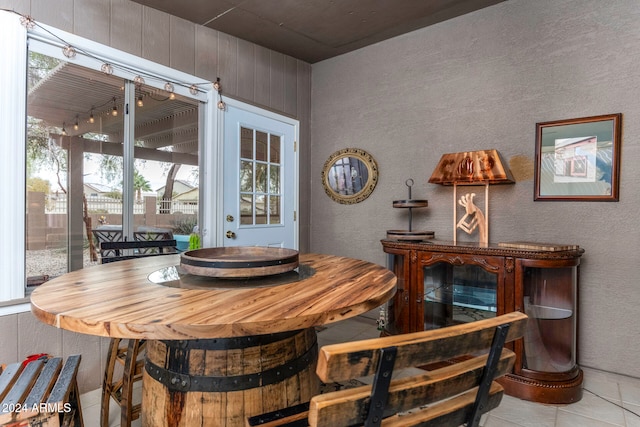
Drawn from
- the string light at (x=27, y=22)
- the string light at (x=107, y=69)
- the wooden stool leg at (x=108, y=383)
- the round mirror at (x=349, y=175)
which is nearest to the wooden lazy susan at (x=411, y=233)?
the round mirror at (x=349, y=175)

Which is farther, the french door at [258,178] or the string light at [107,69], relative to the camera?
the french door at [258,178]

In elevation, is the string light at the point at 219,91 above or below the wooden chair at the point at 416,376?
above

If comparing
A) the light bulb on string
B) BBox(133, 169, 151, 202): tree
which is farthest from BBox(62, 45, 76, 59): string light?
BBox(133, 169, 151, 202): tree

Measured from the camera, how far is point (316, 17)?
2.84 metres

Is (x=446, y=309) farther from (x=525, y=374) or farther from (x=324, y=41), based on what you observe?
(x=324, y=41)

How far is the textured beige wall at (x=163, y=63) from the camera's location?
2.08 m

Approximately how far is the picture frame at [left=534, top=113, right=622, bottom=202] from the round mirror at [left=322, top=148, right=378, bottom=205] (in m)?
1.37

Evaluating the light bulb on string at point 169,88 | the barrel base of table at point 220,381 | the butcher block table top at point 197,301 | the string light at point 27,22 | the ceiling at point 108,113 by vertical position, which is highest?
the string light at point 27,22

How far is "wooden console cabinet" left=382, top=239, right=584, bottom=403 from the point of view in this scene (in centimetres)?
205

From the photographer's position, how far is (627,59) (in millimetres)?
2229

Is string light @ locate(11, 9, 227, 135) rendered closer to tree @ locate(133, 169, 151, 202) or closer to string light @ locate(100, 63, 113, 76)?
string light @ locate(100, 63, 113, 76)

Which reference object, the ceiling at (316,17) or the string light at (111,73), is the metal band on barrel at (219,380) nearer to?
the string light at (111,73)

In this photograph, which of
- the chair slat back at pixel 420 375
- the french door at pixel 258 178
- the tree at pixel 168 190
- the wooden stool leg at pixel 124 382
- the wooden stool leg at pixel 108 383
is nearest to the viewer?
the chair slat back at pixel 420 375

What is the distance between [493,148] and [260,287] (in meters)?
2.28
